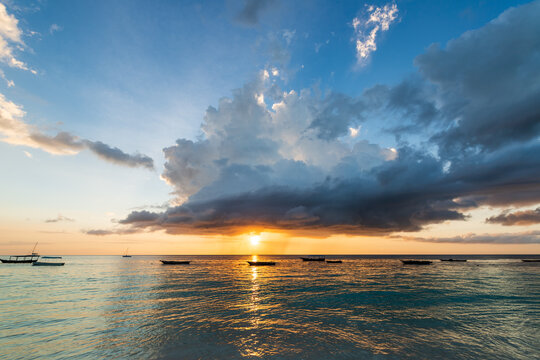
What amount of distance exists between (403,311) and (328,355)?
1923cm

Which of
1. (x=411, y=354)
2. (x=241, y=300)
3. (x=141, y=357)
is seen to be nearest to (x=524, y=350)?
(x=411, y=354)

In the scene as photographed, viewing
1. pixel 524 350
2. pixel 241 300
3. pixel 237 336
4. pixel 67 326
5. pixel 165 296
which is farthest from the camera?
pixel 165 296

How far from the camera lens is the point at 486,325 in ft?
82.4

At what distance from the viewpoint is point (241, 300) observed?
1491 inches

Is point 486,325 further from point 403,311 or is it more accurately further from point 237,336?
point 237,336

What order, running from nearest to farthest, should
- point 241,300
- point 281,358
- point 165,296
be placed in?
point 281,358 → point 241,300 → point 165,296

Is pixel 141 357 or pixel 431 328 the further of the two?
pixel 431 328

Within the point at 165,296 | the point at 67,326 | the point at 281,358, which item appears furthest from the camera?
the point at 165,296

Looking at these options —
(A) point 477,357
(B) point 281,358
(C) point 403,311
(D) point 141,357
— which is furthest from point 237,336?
Result: (C) point 403,311

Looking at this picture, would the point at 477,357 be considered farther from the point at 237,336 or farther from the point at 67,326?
the point at 67,326

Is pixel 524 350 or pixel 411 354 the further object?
pixel 524 350

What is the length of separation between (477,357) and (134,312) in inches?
1310

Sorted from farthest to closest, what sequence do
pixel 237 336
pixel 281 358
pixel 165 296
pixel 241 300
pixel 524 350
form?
1. pixel 165 296
2. pixel 241 300
3. pixel 237 336
4. pixel 524 350
5. pixel 281 358

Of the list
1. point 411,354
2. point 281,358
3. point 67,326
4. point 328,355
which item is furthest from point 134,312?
point 411,354
